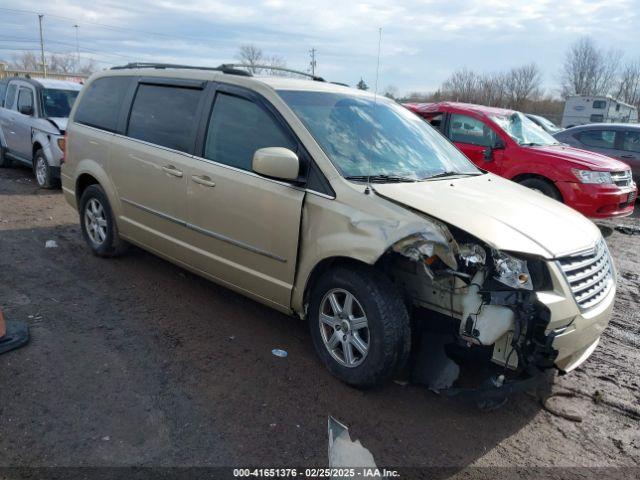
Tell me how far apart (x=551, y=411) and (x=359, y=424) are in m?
1.29

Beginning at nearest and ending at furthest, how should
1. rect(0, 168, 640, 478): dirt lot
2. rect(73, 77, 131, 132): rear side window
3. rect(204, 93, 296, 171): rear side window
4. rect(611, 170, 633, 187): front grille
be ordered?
rect(0, 168, 640, 478): dirt lot
rect(204, 93, 296, 171): rear side window
rect(73, 77, 131, 132): rear side window
rect(611, 170, 633, 187): front grille

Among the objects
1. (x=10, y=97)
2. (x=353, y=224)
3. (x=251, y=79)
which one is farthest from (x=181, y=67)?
(x=10, y=97)

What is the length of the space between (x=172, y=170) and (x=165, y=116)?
1.88ft

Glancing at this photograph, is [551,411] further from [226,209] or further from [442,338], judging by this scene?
[226,209]

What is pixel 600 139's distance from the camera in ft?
37.2

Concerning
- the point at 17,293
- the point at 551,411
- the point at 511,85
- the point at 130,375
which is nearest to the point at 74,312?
the point at 17,293

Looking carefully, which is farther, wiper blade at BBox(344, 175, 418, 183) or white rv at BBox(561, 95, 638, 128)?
white rv at BBox(561, 95, 638, 128)

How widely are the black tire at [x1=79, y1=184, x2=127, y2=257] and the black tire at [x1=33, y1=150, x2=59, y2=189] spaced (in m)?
3.93

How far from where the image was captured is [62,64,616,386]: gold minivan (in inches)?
116

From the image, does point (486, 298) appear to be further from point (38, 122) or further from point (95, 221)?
point (38, 122)

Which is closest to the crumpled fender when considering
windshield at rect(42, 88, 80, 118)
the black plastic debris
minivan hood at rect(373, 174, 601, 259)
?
minivan hood at rect(373, 174, 601, 259)

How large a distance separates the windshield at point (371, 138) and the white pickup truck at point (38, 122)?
6.42m

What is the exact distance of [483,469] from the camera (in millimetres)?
2795

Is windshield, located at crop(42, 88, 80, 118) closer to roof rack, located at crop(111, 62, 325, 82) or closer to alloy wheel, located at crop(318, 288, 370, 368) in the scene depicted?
roof rack, located at crop(111, 62, 325, 82)
